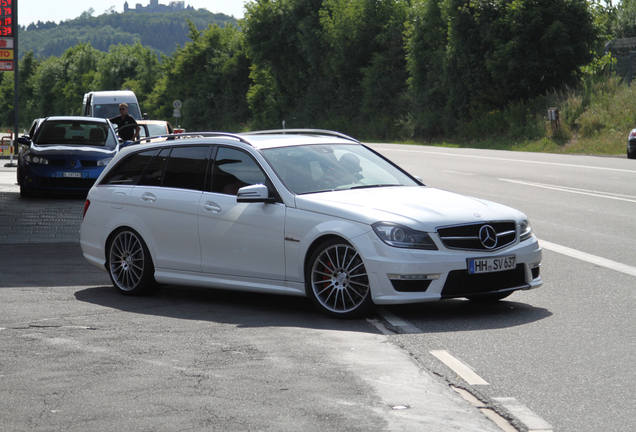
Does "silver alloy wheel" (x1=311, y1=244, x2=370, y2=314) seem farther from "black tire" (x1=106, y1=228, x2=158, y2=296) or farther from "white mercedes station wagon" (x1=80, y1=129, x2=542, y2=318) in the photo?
"black tire" (x1=106, y1=228, x2=158, y2=296)

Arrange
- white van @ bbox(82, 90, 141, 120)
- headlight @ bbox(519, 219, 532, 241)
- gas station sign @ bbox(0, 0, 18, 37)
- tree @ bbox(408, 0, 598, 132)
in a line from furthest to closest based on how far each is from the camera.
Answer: tree @ bbox(408, 0, 598, 132)
white van @ bbox(82, 90, 141, 120)
gas station sign @ bbox(0, 0, 18, 37)
headlight @ bbox(519, 219, 532, 241)

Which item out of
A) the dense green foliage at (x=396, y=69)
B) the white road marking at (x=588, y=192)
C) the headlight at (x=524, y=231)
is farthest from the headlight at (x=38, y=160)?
the dense green foliage at (x=396, y=69)

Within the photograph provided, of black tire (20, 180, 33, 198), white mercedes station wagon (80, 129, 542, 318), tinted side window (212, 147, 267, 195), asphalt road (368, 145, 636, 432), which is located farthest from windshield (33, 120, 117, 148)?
tinted side window (212, 147, 267, 195)

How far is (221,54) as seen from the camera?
98.2 metres

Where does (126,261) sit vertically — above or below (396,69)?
below

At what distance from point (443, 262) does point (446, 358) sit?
1221 mm

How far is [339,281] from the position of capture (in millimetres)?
Result: 6914

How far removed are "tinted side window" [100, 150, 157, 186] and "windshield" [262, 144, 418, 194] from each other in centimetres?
157

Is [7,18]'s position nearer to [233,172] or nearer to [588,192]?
[588,192]

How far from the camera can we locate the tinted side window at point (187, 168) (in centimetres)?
807

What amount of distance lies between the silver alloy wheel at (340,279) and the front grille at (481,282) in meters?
0.66

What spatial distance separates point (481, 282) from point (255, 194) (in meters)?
2.01

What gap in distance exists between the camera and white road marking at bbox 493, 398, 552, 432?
4.24 meters

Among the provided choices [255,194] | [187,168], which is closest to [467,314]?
[255,194]
